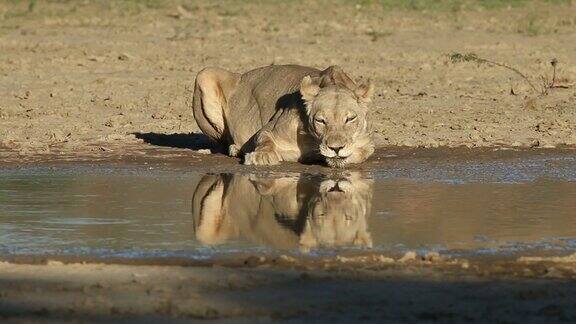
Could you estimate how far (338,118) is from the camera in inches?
450

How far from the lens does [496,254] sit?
25.4 ft

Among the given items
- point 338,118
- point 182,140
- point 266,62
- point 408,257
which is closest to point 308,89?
point 338,118

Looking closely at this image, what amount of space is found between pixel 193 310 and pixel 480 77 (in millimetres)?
11169

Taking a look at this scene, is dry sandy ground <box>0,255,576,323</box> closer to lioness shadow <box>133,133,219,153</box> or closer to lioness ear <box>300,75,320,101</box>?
lioness ear <box>300,75,320,101</box>

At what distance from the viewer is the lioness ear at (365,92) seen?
11.7m

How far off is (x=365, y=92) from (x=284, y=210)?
2.55m

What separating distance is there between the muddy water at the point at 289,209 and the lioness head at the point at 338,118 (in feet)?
0.82

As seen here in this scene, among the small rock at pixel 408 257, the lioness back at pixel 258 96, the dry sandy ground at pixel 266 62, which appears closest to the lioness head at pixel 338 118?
the lioness back at pixel 258 96

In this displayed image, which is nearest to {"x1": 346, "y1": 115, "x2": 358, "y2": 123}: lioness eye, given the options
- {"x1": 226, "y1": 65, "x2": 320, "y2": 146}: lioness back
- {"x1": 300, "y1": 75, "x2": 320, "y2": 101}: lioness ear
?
{"x1": 300, "y1": 75, "x2": 320, "y2": 101}: lioness ear

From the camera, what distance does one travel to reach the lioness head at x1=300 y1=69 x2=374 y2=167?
37.1 ft

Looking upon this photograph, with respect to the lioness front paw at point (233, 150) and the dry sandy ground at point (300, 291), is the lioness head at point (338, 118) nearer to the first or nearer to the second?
the lioness front paw at point (233, 150)

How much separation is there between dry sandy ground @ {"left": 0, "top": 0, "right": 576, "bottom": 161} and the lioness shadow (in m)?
0.04

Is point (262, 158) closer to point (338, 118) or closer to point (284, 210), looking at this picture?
point (338, 118)

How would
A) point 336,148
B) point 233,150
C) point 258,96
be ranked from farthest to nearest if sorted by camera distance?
point 258,96 < point 233,150 < point 336,148
